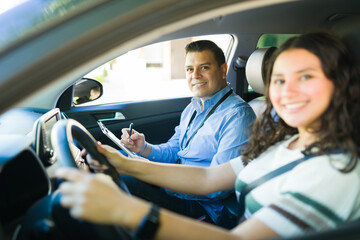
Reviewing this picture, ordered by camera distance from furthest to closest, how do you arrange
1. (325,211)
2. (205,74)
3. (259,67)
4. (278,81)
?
(205,74)
(259,67)
(278,81)
(325,211)

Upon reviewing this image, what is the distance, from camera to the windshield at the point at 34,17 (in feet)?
2.59

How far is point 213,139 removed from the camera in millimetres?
2217

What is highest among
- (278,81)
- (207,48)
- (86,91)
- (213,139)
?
(207,48)

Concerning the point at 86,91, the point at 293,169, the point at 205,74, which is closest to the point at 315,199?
the point at 293,169

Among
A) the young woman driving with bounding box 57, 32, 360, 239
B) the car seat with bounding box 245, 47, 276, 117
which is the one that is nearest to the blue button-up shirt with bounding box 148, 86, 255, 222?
the car seat with bounding box 245, 47, 276, 117

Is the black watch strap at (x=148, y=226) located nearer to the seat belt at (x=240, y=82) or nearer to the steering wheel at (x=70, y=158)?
the steering wheel at (x=70, y=158)

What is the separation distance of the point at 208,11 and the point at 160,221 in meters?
0.60

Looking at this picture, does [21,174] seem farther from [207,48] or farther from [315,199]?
[207,48]

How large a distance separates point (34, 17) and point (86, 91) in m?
2.07

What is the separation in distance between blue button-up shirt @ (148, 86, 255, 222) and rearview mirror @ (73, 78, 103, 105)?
2.62 ft

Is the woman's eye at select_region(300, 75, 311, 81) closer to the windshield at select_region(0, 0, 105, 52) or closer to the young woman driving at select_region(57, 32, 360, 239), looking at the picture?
the young woman driving at select_region(57, 32, 360, 239)

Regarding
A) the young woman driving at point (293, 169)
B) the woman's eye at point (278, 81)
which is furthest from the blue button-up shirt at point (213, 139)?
the woman's eye at point (278, 81)

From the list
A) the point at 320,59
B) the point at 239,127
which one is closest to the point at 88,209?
the point at 320,59

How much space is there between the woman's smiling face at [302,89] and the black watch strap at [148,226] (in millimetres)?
659
